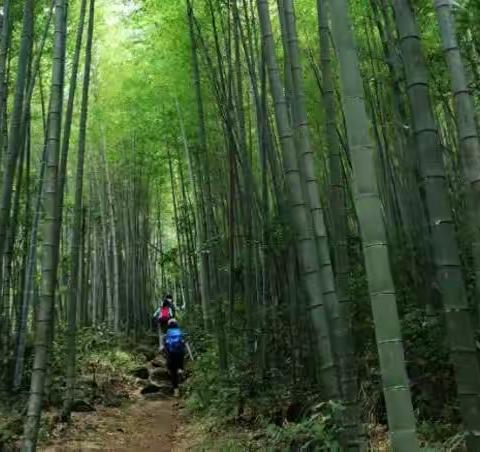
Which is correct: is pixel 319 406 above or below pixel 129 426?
below

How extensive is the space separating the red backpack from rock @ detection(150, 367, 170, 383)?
0.76 meters

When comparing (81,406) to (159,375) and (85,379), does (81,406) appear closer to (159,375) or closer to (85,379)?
(85,379)

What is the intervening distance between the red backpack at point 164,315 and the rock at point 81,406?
282 cm

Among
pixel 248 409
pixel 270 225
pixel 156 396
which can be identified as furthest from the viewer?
pixel 156 396

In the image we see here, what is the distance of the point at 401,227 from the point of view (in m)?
5.83

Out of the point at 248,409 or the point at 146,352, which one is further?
the point at 146,352

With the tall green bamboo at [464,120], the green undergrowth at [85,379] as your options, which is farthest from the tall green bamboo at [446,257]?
the green undergrowth at [85,379]

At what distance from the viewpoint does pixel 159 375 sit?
29.0ft

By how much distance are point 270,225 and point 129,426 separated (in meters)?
2.63

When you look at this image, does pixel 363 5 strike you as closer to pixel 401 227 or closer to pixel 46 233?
pixel 401 227

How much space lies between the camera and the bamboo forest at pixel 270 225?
2.07 meters

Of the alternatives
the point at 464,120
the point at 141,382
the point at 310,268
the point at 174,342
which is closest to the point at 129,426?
the point at 174,342

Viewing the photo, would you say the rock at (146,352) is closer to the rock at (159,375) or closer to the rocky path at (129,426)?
the rock at (159,375)

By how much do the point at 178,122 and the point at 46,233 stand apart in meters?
5.78
